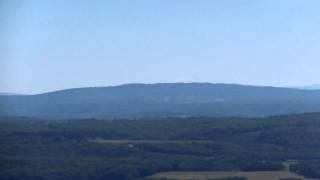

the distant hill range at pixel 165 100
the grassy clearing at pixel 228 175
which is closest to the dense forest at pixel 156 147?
the grassy clearing at pixel 228 175

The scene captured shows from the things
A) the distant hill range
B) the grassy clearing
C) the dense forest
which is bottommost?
the grassy clearing

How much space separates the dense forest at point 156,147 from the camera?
131ft

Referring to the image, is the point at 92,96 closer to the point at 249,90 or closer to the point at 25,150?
the point at 249,90

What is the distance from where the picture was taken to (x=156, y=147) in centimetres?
5097

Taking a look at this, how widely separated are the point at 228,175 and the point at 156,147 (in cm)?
1288

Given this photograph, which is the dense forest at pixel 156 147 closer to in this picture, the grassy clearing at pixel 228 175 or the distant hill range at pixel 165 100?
the grassy clearing at pixel 228 175

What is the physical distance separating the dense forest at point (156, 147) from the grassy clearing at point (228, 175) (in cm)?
108

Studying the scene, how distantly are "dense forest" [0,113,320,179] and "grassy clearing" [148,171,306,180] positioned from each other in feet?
3.54

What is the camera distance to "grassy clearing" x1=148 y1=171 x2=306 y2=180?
37.4 metres

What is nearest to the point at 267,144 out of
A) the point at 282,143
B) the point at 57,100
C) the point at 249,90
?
the point at 282,143

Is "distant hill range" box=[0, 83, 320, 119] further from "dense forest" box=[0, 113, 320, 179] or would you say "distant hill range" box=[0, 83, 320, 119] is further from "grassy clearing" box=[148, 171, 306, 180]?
"grassy clearing" box=[148, 171, 306, 180]

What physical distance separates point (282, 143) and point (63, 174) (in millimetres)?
21493

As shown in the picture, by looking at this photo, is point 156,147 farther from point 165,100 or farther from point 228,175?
point 165,100

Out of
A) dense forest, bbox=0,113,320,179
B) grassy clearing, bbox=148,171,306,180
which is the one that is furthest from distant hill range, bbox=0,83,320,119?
grassy clearing, bbox=148,171,306,180
